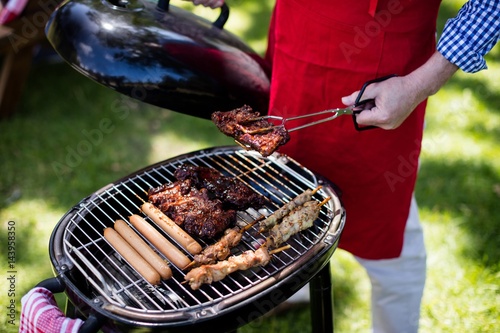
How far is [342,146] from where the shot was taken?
2811mm

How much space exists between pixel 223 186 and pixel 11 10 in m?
3.49

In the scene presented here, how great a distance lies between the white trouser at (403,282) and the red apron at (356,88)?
0.43 ft

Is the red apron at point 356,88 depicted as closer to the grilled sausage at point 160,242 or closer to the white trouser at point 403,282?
the white trouser at point 403,282

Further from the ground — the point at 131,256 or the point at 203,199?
the point at 203,199

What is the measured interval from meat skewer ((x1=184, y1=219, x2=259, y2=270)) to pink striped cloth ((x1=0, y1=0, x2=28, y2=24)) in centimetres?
373

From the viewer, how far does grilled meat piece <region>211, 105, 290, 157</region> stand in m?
2.33

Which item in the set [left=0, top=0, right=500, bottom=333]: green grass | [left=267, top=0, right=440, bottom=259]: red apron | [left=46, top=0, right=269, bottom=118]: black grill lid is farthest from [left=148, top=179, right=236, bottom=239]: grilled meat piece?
[left=0, top=0, right=500, bottom=333]: green grass

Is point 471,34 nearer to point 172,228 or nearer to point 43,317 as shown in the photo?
point 172,228

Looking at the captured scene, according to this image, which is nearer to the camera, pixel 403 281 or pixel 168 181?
pixel 168 181

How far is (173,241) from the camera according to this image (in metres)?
2.31

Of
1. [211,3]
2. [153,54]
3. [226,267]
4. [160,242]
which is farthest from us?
[211,3]

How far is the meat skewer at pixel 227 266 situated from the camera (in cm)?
202

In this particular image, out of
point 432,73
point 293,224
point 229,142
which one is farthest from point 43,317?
point 229,142

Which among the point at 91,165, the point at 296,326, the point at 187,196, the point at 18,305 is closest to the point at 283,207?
the point at 187,196
